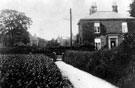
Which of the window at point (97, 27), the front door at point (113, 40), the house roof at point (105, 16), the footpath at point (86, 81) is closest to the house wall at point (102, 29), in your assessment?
the window at point (97, 27)

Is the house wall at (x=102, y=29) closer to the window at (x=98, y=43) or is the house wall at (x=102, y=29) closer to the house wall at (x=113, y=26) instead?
the house wall at (x=113, y=26)

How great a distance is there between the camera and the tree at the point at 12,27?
177 ft

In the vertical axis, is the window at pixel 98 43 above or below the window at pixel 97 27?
below

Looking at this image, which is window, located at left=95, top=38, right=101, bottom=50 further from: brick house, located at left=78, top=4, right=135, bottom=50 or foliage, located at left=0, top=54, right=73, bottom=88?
foliage, located at left=0, top=54, right=73, bottom=88

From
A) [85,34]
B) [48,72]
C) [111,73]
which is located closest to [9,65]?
[48,72]

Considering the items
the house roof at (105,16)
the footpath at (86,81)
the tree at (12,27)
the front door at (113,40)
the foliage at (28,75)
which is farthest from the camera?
the tree at (12,27)

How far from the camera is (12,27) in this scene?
54719mm

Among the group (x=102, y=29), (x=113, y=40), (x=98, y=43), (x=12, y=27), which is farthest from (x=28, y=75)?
(x=12, y=27)

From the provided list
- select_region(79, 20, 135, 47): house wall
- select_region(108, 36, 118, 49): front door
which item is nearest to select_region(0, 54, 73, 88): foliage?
select_region(108, 36, 118, 49): front door

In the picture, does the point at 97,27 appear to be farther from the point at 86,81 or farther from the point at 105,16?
the point at 86,81

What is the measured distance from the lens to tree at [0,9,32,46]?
53.8 metres

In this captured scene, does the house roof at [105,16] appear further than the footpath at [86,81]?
Yes

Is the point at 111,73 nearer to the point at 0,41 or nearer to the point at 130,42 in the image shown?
the point at 130,42

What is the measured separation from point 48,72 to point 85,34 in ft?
94.9
